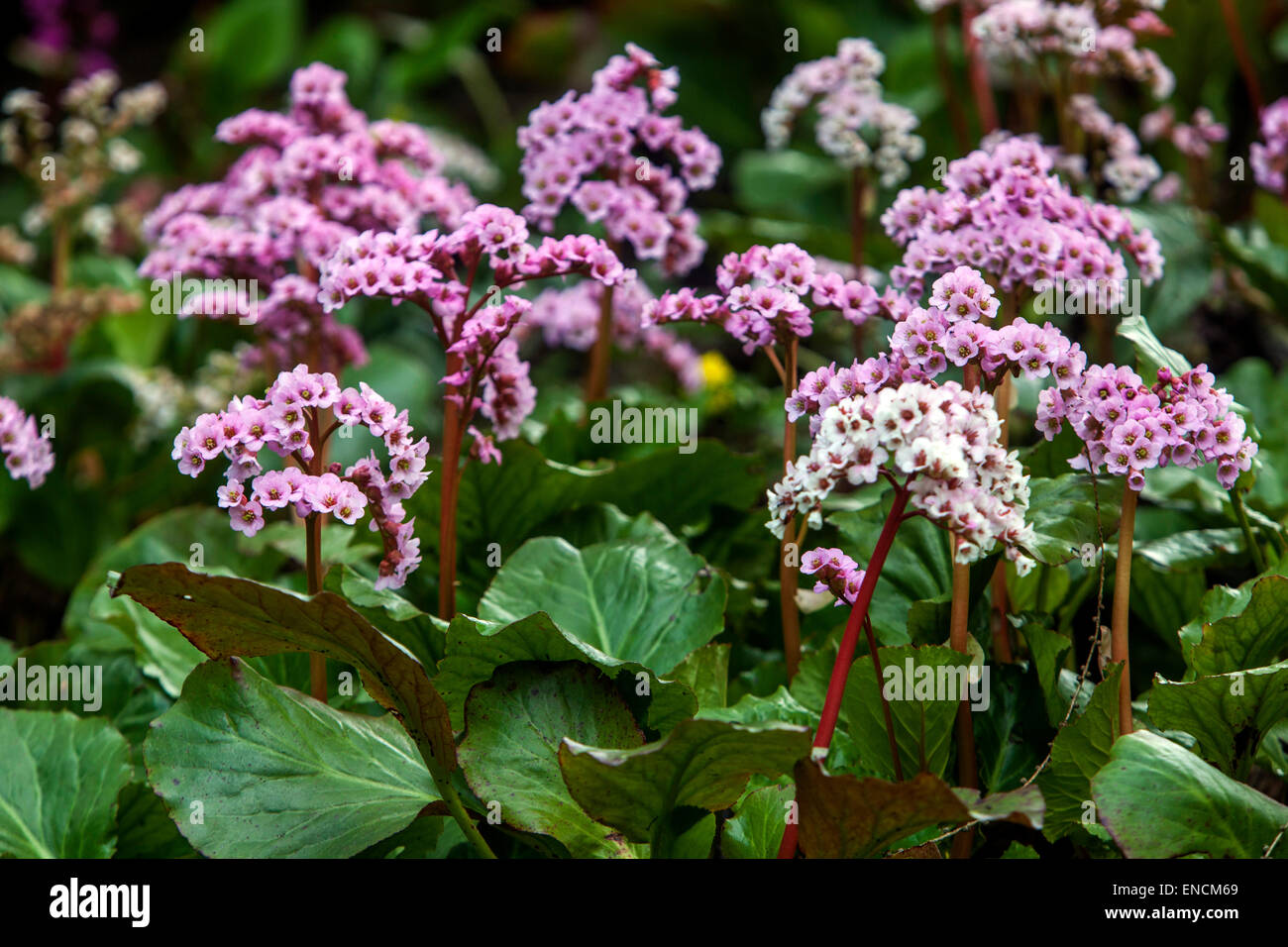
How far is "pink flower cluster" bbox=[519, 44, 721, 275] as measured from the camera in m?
1.76

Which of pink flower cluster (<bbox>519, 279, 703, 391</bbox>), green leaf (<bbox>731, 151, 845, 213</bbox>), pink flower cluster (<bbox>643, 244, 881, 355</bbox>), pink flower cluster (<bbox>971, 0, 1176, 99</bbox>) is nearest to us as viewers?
pink flower cluster (<bbox>643, 244, 881, 355</bbox>)

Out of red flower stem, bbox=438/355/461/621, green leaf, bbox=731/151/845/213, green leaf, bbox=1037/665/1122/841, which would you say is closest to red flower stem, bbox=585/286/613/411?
red flower stem, bbox=438/355/461/621

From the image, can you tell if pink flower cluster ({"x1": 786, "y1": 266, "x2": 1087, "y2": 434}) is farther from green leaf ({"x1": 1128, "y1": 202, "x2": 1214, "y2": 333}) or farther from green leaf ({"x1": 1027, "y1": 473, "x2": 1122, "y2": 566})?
green leaf ({"x1": 1128, "y1": 202, "x2": 1214, "y2": 333})

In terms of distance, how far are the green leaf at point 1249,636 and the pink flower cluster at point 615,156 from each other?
0.87 meters

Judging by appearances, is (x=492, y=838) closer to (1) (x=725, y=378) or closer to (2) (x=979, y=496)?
(2) (x=979, y=496)

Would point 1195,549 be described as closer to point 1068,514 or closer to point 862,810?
point 1068,514

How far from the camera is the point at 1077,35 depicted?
2.11 metres

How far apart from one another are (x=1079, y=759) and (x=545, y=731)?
56cm

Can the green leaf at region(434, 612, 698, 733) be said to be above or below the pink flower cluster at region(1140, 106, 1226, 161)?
below

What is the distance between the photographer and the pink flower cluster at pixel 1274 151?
2.35m

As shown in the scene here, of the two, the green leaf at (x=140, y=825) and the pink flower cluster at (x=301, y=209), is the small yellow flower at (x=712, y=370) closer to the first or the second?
the pink flower cluster at (x=301, y=209)

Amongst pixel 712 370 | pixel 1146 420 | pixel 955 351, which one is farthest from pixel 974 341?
pixel 712 370

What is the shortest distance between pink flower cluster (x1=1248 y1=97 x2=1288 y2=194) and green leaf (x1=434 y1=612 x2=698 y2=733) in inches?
69.4
